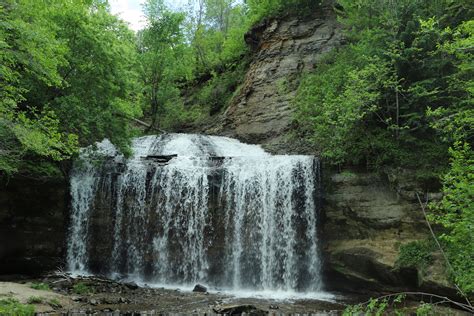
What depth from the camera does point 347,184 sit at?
1448 centimetres

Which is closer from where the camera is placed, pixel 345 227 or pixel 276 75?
pixel 345 227

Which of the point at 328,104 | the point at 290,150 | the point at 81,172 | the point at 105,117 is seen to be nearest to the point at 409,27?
A: the point at 328,104

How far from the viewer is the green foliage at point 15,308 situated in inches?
323

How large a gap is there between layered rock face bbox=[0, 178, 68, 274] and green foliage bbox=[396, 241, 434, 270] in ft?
43.6

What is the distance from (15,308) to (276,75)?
20.0 m

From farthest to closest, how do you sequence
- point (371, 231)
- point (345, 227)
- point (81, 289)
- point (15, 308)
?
point (345, 227), point (371, 231), point (81, 289), point (15, 308)

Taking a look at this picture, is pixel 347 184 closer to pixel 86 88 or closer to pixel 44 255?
pixel 86 88

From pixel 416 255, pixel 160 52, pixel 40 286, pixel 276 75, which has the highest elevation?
pixel 160 52

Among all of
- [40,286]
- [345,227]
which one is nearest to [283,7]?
[345,227]

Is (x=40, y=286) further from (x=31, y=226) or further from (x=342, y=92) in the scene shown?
(x=342, y=92)

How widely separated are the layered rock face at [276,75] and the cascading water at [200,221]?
592 cm

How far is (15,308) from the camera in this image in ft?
28.2

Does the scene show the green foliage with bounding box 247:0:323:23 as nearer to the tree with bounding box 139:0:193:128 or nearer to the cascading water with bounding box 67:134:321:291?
the tree with bounding box 139:0:193:128

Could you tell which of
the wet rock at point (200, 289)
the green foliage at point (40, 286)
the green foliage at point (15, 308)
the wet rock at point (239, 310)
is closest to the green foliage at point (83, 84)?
the green foliage at point (40, 286)
